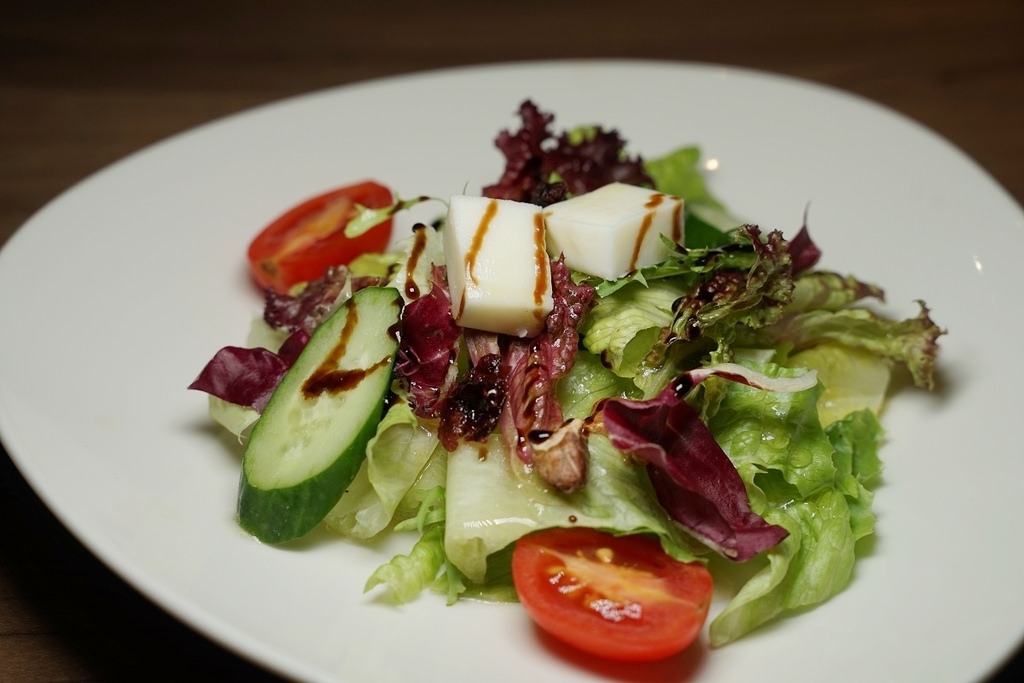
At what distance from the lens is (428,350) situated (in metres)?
3.11

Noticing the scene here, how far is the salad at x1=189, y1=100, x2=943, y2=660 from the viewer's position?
2.71 metres

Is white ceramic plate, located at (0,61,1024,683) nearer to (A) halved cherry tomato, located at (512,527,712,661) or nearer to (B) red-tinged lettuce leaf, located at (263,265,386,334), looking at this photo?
(A) halved cherry tomato, located at (512,527,712,661)

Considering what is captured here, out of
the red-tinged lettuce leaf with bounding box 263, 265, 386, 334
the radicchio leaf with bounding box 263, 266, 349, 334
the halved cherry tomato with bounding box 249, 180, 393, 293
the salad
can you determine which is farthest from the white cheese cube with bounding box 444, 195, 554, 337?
the halved cherry tomato with bounding box 249, 180, 393, 293

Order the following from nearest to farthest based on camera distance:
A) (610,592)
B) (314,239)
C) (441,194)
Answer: (610,592) → (314,239) → (441,194)

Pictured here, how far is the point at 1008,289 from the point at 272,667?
272cm

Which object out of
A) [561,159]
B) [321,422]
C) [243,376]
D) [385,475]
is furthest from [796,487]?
[561,159]

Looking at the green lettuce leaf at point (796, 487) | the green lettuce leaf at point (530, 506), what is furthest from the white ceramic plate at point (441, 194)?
the green lettuce leaf at point (530, 506)

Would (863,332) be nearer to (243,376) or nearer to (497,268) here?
(497,268)

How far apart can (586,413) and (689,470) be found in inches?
16.8

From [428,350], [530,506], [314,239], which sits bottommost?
[530,506]

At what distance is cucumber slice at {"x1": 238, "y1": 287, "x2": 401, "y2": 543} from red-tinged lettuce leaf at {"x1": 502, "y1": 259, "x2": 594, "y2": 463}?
350 millimetres

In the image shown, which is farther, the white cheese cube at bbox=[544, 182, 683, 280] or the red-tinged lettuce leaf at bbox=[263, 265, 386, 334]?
the red-tinged lettuce leaf at bbox=[263, 265, 386, 334]

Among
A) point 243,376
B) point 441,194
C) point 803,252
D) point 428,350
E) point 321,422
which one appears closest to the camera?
point 321,422

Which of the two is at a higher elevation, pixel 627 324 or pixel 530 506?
pixel 627 324
